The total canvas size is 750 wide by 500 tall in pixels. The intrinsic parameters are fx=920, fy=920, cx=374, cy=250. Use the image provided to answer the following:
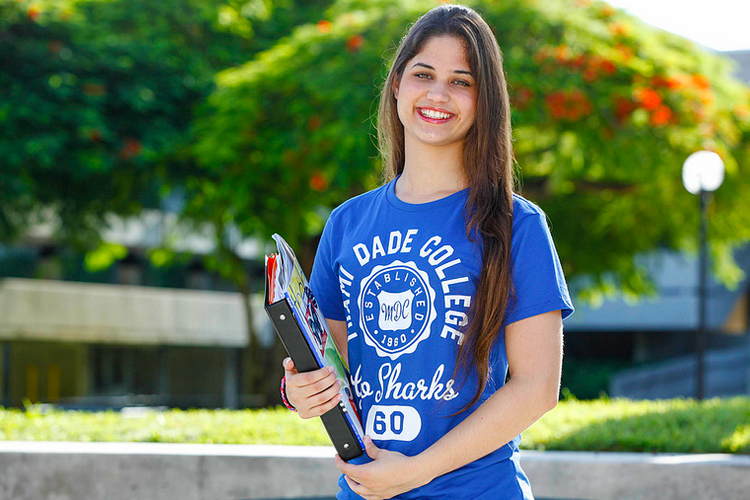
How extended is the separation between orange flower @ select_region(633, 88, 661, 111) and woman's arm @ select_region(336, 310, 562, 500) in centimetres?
849

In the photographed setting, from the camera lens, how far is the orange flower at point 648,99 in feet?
31.2

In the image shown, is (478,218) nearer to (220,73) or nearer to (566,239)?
(220,73)

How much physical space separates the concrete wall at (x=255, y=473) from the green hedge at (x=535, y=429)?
1.18 feet

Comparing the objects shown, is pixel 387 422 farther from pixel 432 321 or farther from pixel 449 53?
pixel 449 53

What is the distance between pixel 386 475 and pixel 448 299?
32 cm

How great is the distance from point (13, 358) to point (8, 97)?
14.0m

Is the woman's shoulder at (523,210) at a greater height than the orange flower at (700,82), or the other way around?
the orange flower at (700,82)

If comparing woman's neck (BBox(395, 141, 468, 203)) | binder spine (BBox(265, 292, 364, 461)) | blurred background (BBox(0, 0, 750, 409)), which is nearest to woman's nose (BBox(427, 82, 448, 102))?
woman's neck (BBox(395, 141, 468, 203))

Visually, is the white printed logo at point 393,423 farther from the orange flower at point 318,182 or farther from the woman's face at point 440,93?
the orange flower at point 318,182

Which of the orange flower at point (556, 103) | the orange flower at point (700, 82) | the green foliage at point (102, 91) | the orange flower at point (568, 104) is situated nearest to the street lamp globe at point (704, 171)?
the orange flower at point (568, 104)

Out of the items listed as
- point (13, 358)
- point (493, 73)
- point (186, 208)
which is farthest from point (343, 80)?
point (13, 358)

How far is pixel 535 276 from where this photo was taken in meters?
1.56

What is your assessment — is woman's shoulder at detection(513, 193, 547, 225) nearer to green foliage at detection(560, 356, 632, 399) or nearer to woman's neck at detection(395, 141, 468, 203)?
woman's neck at detection(395, 141, 468, 203)

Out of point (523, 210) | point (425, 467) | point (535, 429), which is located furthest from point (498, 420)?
point (535, 429)
